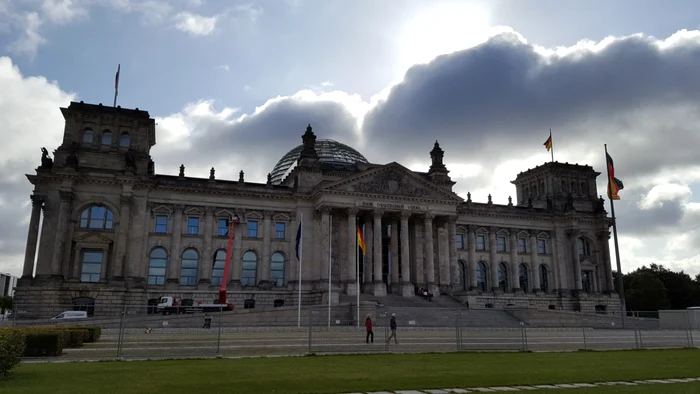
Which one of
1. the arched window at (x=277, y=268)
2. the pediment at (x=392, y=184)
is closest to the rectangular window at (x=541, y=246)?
the pediment at (x=392, y=184)

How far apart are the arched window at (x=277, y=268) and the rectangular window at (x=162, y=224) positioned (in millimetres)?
13539

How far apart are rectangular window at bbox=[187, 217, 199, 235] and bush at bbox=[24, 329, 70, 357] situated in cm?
4052

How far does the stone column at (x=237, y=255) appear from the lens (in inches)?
2576

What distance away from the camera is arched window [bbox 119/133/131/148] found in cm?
6506

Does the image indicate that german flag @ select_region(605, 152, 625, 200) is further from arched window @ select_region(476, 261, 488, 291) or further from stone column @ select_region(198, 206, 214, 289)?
stone column @ select_region(198, 206, 214, 289)

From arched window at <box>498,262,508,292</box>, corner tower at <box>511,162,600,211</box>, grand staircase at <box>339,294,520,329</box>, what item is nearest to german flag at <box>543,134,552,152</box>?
corner tower at <box>511,162,600,211</box>

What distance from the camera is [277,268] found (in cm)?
6856

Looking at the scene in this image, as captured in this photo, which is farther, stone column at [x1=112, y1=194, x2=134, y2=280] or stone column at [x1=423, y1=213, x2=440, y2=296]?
stone column at [x1=423, y1=213, x2=440, y2=296]

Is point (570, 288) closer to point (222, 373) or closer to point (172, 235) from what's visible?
point (172, 235)

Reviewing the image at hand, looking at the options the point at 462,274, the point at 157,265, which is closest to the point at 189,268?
the point at 157,265

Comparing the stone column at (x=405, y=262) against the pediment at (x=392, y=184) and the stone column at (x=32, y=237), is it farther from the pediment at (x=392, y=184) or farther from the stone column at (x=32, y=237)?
the stone column at (x=32, y=237)

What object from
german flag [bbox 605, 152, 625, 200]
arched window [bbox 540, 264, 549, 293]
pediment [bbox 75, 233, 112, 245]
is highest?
german flag [bbox 605, 152, 625, 200]

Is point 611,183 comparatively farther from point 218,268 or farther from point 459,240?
point 218,268

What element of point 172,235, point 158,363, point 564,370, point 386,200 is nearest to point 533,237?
point 386,200
